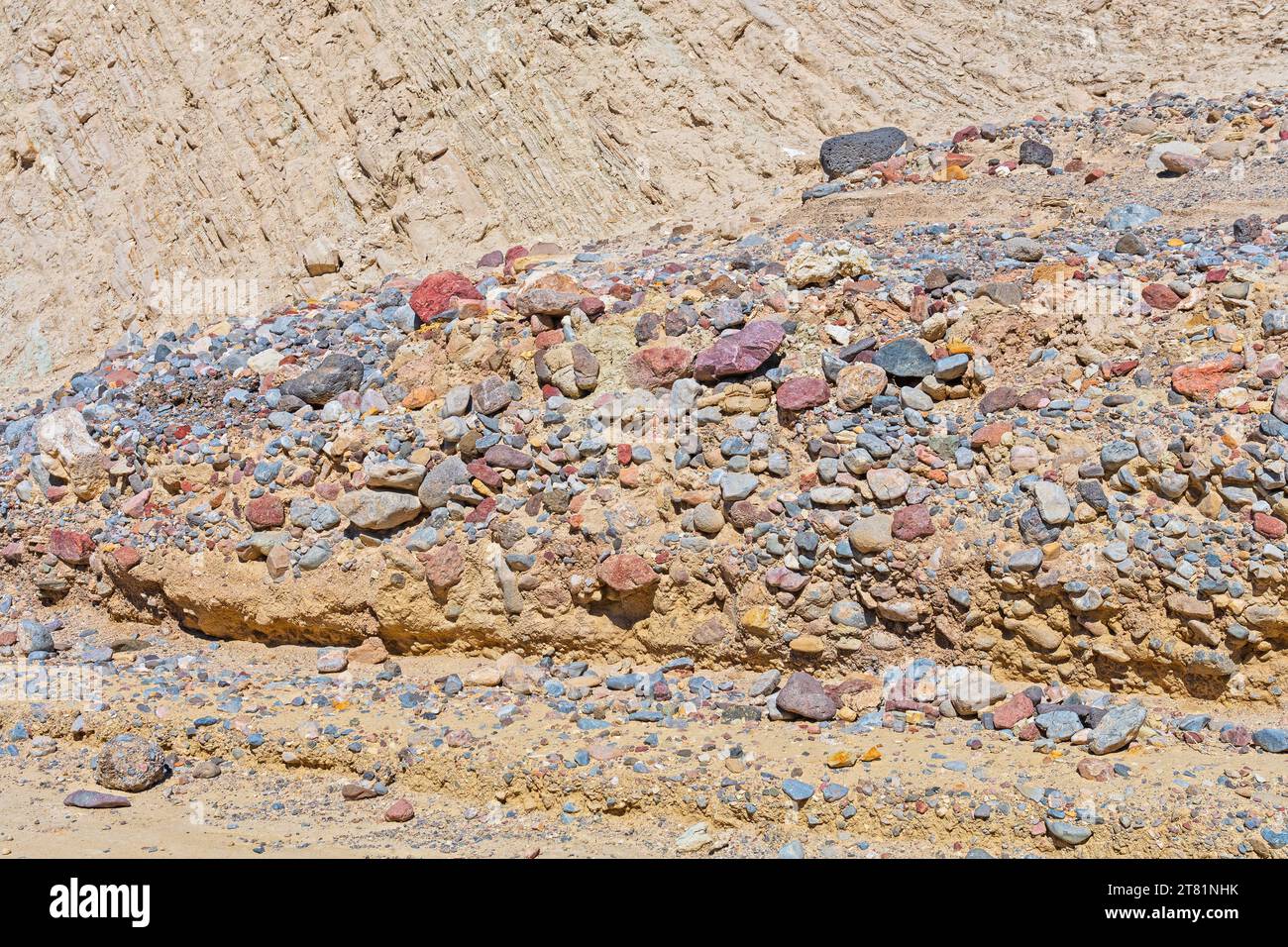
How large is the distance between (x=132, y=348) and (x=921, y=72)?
231 inches

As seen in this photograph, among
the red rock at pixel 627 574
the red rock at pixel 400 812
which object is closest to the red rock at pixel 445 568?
the red rock at pixel 627 574

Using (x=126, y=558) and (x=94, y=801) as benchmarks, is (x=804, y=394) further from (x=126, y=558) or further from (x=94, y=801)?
(x=126, y=558)

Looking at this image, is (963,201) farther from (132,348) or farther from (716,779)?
(132,348)

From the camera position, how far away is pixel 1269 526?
13.7 ft

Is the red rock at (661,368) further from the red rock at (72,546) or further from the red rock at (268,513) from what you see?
the red rock at (72,546)

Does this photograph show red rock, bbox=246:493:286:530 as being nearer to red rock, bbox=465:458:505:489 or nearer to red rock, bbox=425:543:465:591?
red rock, bbox=425:543:465:591

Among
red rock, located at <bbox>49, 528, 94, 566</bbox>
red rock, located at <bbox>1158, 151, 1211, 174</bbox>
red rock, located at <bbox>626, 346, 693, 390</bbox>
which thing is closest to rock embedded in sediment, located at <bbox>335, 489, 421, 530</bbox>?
red rock, located at <bbox>626, 346, 693, 390</bbox>

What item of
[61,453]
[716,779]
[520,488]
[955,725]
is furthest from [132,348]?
[955,725]

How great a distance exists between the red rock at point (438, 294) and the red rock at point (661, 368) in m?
1.33

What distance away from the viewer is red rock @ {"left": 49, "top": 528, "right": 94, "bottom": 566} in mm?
5961

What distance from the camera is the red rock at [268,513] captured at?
214 inches

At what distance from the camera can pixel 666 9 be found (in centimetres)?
842

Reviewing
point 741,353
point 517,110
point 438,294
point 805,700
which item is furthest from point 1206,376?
point 517,110

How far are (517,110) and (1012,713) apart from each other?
238 inches
